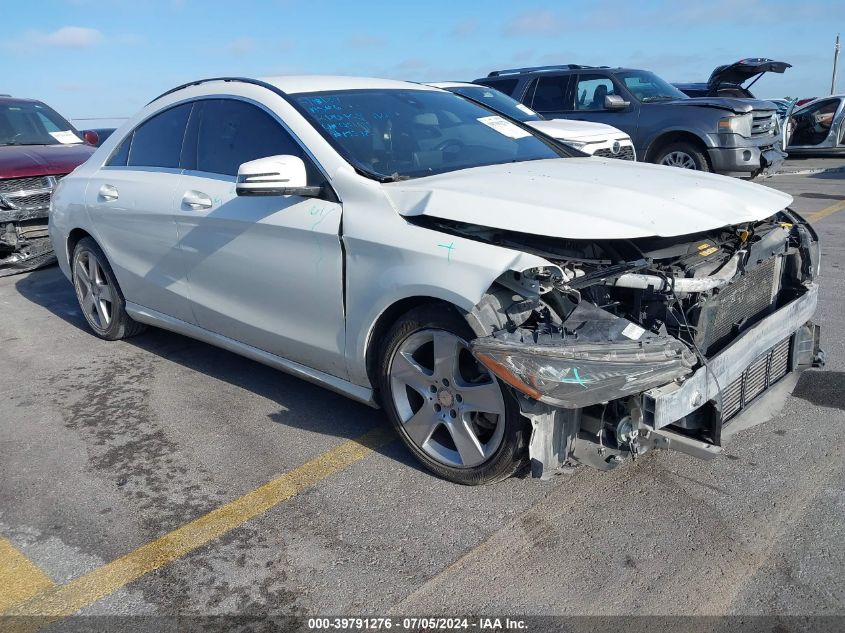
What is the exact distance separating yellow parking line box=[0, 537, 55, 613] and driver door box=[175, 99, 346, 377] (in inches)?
59.2

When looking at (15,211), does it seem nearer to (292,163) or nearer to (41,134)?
(41,134)

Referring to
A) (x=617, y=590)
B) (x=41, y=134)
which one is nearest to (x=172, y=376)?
(x=617, y=590)

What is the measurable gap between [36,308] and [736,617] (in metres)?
6.32

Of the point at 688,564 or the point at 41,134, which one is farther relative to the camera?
the point at 41,134

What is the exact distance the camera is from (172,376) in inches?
196

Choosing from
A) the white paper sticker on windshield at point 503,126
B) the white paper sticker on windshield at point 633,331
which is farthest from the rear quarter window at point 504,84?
the white paper sticker on windshield at point 633,331

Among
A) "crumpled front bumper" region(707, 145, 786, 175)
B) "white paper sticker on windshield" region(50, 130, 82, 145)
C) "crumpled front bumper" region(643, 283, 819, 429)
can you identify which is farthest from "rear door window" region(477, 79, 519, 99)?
"crumpled front bumper" region(643, 283, 819, 429)

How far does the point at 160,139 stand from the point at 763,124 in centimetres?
938

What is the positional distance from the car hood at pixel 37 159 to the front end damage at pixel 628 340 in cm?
615

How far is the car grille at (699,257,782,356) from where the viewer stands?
3.09 m

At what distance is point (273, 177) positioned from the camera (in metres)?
3.45

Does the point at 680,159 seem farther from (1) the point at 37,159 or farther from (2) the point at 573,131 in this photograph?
(1) the point at 37,159

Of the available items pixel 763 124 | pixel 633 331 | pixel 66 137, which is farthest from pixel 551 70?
pixel 633 331

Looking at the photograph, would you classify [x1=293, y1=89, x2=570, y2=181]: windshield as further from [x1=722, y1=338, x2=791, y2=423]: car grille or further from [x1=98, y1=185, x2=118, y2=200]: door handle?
[x1=98, y1=185, x2=118, y2=200]: door handle
